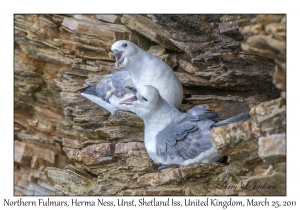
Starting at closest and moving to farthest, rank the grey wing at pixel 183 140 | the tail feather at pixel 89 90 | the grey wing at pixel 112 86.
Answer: the grey wing at pixel 183 140 → the grey wing at pixel 112 86 → the tail feather at pixel 89 90

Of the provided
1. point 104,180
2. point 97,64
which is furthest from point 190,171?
point 97,64

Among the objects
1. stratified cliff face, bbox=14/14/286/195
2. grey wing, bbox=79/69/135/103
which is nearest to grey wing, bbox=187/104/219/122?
stratified cliff face, bbox=14/14/286/195

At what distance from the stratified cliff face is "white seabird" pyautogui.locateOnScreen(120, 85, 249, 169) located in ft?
0.58

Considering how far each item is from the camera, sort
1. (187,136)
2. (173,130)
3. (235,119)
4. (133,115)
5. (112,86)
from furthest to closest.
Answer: (112,86) → (133,115) → (173,130) → (187,136) → (235,119)

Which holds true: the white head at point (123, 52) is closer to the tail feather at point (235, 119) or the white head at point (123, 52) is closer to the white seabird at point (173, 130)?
the white seabird at point (173, 130)

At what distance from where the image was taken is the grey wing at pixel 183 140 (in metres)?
7.36

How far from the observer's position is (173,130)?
25.1 ft

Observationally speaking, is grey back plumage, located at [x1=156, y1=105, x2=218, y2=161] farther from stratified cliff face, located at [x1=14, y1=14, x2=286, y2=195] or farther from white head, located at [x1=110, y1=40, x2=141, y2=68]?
white head, located at [x1=110, y1=40, x2=141, y2=68]

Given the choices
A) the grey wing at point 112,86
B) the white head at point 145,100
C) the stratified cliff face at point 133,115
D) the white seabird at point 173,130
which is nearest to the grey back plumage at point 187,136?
the white seabird at point 173,130

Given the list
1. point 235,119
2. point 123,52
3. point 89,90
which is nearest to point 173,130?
point 235,119

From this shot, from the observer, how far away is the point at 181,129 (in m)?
7.53

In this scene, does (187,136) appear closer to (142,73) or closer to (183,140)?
(183,140)

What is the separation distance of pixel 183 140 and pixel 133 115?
1.55 meters

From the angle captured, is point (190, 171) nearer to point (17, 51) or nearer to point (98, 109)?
point (98, 109)
